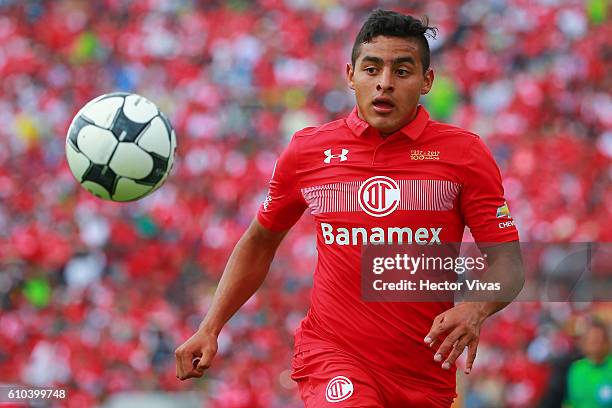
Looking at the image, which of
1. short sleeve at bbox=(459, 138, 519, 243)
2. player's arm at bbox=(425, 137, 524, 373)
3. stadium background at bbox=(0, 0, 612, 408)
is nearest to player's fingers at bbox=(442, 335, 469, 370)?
player's arm at bbox=(425, 137, 524, 373)

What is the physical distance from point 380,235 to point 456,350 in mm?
632

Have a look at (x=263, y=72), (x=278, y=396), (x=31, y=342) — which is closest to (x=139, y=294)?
(x=31, y=342)

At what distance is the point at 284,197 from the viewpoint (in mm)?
4211

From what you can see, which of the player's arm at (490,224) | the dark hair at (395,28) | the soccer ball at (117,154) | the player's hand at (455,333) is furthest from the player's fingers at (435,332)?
the soccer ball at (117,154)

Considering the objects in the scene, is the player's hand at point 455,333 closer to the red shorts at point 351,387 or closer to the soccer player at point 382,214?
the soccer player at point 382,214

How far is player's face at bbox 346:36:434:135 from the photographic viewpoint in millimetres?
3938

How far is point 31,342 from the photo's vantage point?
10.6m

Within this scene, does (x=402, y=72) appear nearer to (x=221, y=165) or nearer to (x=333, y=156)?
(x=333, y=156)

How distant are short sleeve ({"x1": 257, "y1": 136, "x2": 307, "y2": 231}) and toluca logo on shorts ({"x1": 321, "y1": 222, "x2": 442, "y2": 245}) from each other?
0.23m

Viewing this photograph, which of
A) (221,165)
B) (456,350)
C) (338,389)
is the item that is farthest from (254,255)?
(221,165)

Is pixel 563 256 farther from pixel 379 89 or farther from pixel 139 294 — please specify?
pixel 379 89

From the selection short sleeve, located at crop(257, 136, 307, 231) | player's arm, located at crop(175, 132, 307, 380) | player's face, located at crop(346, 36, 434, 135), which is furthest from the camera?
short sleeve, located at crop(257, 136, 307, 231)

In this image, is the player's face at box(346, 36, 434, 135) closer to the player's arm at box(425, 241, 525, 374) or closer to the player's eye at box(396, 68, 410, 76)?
the player's eye at box(396, 68, 410, 76)

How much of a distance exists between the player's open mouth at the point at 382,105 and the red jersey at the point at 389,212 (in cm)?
10
